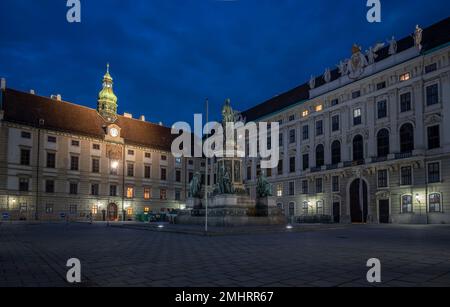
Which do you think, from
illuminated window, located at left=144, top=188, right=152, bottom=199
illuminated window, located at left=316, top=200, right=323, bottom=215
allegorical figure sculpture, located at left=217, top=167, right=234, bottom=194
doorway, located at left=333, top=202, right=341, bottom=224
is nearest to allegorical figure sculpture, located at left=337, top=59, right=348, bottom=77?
doorway, located at left=333, top=202, right=341, bottom=224

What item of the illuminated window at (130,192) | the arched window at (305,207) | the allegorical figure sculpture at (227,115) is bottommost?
the arched window at (305,207)

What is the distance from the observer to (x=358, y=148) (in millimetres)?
47781

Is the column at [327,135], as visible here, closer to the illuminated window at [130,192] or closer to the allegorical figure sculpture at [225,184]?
the allegorical figure sculpture at [225,184]

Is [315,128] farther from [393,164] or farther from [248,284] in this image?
[248,284]

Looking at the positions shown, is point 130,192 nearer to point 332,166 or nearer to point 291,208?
point 291,208

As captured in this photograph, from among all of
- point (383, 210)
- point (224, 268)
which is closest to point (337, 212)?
point (383, 210)

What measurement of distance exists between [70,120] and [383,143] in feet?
150

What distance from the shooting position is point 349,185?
1881 inches

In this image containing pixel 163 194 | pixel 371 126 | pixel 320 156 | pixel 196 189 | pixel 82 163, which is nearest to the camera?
pixel 196 189

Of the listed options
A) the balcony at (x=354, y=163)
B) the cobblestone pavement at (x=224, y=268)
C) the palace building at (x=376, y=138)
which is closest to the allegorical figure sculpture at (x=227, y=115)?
the cobblestone pavement at (x=224, y=268)

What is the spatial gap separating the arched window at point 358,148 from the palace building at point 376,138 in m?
0.13

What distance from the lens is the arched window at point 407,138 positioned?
41.5 metres

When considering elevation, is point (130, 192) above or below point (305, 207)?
above
